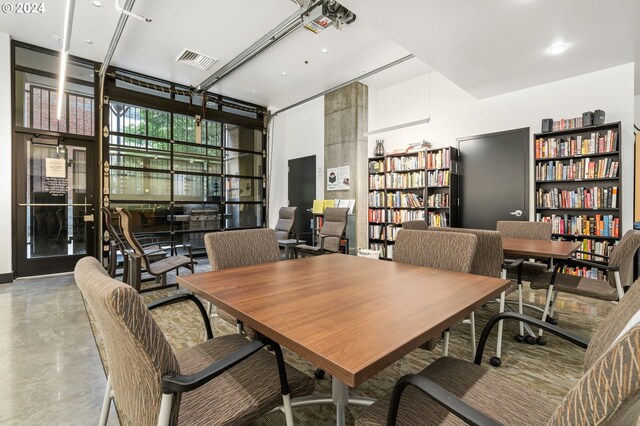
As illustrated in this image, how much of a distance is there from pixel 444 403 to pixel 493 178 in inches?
199

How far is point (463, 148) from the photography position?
5.21m

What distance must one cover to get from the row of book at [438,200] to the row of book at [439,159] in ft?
1.67

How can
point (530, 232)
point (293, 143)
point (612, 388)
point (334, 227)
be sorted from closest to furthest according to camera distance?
1. point (612, 388)
2. point (530, 232)
3. point (334, 227)
4. point (293, 143)

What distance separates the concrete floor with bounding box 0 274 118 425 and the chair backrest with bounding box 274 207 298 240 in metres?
3.21

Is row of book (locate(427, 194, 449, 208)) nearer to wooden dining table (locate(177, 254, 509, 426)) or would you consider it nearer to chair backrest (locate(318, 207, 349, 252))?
chair backrest (locate(318, 207, 349, 252))

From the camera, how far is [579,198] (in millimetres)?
4090

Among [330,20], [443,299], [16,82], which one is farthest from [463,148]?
[16,82]

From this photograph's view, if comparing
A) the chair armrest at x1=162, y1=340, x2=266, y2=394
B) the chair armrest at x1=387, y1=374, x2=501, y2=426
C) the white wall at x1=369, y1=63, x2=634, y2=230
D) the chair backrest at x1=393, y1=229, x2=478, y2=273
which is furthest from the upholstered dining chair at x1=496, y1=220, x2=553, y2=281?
the chair armrest at x1=162, y1=340, x2=266, y2=394

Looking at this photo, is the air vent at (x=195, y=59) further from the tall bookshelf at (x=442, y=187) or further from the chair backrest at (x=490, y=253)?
the chair backrest at (x=490, y=253)

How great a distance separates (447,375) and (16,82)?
21.6ft

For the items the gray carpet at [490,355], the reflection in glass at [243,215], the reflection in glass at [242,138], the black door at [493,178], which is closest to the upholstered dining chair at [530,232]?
the gray carpet at [490,355]

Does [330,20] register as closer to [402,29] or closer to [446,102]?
[402,29]

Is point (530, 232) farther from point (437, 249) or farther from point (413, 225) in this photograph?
point (437, 249)

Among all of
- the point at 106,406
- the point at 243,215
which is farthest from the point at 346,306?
the point at 243,215
